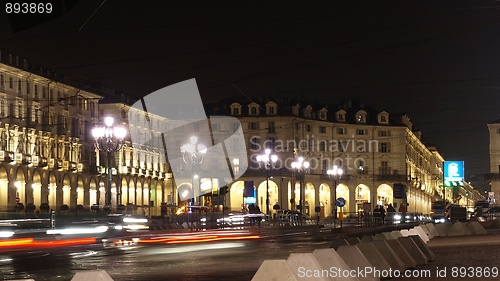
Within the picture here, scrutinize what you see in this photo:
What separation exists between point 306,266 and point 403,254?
7.48 metres

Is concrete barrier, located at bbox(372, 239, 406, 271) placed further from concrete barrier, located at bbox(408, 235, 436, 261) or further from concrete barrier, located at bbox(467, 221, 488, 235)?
concrete barrier, located at bbox(467, 221, 488, 235)

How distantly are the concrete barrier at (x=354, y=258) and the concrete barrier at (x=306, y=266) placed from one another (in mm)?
2687

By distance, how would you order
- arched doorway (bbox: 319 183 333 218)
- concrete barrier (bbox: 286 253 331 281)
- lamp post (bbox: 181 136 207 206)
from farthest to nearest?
arched doorway (bbox: 319 183 333 218) → lamp post (bbox: 181 136 207 206) → concrete barrier (bbox: 286 253 331 281)

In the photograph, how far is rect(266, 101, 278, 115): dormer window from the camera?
5655 inches

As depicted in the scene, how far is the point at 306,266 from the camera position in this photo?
1109 centimetres

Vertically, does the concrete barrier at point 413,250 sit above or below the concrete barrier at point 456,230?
above

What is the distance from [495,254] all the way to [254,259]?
5.50m

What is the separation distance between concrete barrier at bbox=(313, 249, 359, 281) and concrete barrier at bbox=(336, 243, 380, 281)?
0.91 meters

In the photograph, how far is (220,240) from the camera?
39.0m

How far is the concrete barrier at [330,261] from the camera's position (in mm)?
12188

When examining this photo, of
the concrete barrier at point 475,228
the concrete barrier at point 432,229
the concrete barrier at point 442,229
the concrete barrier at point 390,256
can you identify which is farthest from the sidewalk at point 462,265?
the concrete barrier at point 475,228

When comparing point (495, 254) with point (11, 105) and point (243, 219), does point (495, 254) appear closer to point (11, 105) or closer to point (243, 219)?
point (243, 219)

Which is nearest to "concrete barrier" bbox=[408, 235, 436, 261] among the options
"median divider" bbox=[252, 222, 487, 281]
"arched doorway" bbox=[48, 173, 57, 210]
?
"median divider" bbox=[252, 222, 487, 281]

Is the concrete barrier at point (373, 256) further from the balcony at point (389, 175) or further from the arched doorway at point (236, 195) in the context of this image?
the balcony at point (389, 175)
